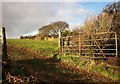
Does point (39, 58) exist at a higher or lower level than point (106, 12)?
lower

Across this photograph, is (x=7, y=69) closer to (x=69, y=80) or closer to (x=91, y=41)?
(x=69, y=80)

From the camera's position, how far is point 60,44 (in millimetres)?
23156

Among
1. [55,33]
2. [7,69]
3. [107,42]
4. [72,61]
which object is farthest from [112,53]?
[55,33]

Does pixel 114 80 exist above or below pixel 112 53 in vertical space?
below

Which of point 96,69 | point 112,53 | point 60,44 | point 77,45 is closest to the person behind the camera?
point 96,69

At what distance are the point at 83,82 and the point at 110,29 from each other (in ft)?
23.3

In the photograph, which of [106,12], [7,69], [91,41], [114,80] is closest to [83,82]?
[114,80]

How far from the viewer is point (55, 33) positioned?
4441cm

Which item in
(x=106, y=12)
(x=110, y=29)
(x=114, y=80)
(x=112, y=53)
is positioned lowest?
(x=114, y=80)

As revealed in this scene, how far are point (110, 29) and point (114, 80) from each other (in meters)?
5.86

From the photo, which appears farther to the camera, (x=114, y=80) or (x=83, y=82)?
(x=114, y=80)

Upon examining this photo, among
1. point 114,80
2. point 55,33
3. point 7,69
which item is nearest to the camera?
point 7,69

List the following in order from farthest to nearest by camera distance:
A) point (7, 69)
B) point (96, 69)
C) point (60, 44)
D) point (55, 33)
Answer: point (55, 33) < point (60, 44) < point (96, 69) < point (7, 69)

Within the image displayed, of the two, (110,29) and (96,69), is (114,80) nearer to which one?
(96,69)
